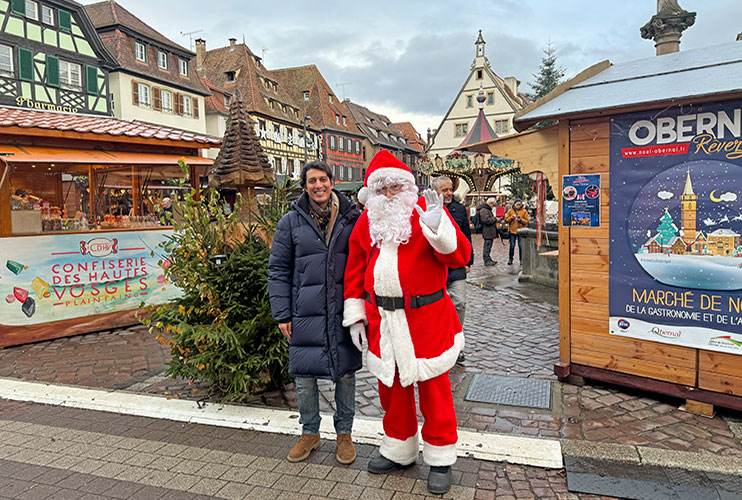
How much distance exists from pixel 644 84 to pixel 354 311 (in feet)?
10.3

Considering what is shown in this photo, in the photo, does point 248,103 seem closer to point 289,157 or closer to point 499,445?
point 289,157

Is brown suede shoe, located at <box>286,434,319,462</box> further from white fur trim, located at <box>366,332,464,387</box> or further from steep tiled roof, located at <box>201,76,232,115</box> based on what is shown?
steep tiled roof, located at <box>201,76,232,115</box>

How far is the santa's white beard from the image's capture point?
10.1 feet

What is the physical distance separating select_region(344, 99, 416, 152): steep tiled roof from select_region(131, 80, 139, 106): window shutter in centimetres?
3295

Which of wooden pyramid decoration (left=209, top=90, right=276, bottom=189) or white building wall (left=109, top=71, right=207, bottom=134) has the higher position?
white building wall (left=109, top=71, right=207, bottom=134)

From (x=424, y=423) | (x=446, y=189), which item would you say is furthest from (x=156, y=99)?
(x=424, y=423)

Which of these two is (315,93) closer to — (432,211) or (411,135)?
(411,135)

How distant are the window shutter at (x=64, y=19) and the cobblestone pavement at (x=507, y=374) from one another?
772 inches

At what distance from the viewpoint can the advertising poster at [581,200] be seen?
174 inches

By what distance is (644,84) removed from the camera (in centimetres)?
423

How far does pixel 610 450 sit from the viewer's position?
3451 millimetres

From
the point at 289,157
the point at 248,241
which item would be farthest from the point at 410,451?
the point at 289,157

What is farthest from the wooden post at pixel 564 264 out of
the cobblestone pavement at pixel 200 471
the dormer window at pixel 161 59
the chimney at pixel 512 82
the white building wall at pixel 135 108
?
the chimney at pixel 512 82

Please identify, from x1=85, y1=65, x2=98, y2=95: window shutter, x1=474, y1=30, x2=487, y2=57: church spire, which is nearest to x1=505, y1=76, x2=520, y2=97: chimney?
x1=474, y1=30, x2=487, y2=57: church spire
